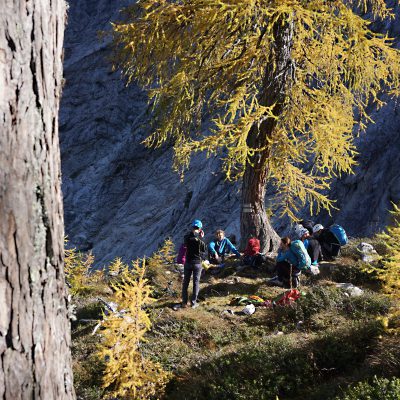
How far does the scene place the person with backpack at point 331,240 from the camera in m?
10.1

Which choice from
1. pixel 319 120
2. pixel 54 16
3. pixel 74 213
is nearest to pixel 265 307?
pixel 319 120

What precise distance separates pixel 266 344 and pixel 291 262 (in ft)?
8.89

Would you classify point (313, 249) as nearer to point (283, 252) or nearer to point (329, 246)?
point (329, 246)

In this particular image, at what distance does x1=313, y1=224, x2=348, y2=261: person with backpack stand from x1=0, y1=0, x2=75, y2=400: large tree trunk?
8.96 meters

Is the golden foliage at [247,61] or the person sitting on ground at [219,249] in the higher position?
the golden foliage at [247,61]

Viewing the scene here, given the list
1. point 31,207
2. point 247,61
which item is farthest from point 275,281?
point 31,207

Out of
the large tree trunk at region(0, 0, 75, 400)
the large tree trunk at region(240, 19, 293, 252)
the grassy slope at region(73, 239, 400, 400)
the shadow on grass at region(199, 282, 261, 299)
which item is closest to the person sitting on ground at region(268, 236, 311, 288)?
the grassy slope at region(73, 239, 400, 400)

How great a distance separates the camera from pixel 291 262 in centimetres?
858

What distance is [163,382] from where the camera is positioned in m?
5.65

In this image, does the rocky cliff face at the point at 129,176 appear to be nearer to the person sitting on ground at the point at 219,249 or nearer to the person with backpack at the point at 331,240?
the person sitting on ground at the point at 219,249

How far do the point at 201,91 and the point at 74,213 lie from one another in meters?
32.5

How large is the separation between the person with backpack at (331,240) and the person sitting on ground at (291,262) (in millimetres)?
1378

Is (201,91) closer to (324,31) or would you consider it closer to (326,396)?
(324,31)

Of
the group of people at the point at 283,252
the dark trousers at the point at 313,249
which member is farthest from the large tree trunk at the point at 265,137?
the dark trousers at the point at 313,249
